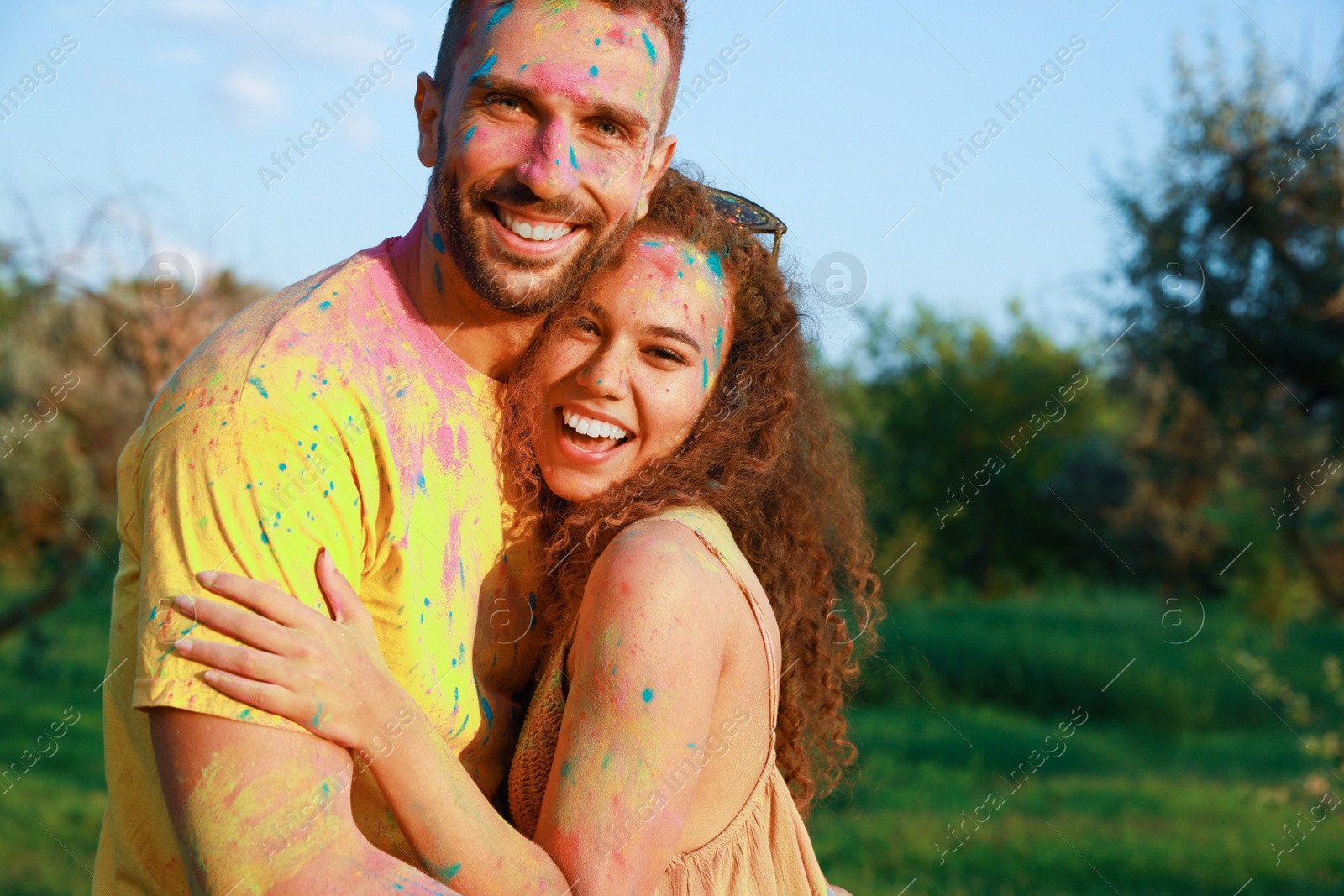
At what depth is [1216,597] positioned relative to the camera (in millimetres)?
14938

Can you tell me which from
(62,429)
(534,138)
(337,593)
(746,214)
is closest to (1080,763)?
(746,214)

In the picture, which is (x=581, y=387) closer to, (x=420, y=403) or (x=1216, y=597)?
(x=420, y=403)

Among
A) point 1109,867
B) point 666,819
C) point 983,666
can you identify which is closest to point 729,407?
point 666,819

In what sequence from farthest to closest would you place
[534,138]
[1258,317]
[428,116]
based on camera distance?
1. [1258,317]
2. [428,116]
3. [534,138]

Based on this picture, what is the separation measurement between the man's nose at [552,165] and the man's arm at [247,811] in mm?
1141

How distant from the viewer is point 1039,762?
946 cm

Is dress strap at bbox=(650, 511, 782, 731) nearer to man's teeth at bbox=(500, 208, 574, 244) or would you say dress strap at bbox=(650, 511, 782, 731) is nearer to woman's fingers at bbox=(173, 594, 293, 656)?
man's teeth at bbox=(500, 208, 574, 244)

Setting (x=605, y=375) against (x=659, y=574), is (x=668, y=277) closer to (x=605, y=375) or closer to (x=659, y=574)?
(x=605, y=375)

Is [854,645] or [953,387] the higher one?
[953,387]

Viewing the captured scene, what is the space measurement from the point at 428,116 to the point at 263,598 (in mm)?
1228

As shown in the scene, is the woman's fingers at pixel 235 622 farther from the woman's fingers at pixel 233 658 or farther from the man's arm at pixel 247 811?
→ the man's arm at pixel 247 811

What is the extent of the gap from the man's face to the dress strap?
560 millimetres

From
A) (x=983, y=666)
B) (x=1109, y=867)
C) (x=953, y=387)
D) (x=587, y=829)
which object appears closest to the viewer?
(x=587, y=829)

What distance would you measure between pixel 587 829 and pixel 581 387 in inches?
39.0
